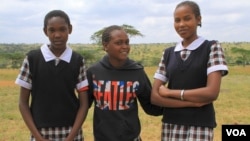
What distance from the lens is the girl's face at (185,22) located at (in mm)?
2750

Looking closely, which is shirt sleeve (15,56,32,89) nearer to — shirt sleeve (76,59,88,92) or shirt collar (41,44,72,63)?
shirt collar (41,44,72,63)

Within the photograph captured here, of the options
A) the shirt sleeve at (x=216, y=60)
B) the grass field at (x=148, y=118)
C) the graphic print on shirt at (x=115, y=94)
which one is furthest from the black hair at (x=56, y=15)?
the grass field at (x=148, y=118)

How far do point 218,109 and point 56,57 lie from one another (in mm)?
10453

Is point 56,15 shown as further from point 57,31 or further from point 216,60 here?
point 216,60

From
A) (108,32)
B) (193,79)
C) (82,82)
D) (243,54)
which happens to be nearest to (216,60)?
(193,79)

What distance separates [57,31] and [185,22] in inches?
38.2

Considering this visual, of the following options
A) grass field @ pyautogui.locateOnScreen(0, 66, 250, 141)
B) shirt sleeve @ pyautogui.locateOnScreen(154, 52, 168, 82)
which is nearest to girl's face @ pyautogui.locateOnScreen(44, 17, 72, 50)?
shirt sleeve @ pyautogui.locateOnScreen(154, 52, 168, 82)

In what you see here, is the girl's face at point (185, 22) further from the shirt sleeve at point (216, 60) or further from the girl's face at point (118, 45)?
the girl's face at point (118, 45)

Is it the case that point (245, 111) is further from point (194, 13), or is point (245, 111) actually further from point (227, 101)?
point (194, 13)

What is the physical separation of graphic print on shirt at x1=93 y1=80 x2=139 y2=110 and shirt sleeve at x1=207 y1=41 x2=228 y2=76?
633 mm

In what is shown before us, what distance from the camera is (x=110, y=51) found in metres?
3.00

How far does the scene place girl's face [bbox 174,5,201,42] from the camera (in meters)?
2.75

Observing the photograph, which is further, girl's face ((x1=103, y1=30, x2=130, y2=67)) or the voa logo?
the voa logo

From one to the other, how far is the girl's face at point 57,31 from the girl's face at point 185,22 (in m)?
0.85
